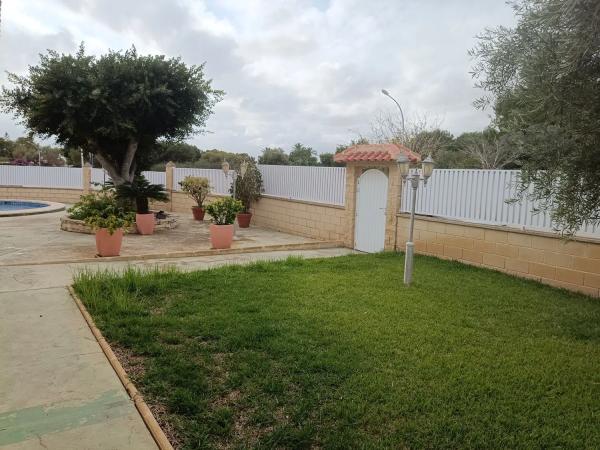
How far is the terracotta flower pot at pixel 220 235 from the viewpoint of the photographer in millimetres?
9727

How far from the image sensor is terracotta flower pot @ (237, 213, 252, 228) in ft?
46.3

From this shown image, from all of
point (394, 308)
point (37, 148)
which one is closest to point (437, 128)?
point (394, 308)

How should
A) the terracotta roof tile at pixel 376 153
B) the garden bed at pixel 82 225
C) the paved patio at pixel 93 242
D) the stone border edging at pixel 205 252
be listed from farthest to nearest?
the garden bed at pixel 82 225 < the terracotta roof tile at pixel 376 153 < the paved patio at pixel 93 242 < the stone border edging at pixel 205 252

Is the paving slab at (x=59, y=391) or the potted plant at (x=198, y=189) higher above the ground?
the potted plant at (x=198, y=189)

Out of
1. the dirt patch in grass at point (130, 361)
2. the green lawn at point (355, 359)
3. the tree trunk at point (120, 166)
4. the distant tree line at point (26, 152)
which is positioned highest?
the distant tree line at point (26, 152)

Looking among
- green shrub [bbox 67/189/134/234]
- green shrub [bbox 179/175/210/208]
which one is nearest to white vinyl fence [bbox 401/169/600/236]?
green shrub [bbox 67/189/134/234]

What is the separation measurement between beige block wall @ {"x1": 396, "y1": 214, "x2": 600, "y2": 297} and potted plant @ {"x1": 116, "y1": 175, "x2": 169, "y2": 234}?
6657 mm

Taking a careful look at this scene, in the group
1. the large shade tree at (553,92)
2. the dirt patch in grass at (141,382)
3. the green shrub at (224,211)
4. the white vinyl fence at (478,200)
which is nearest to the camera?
the dirt patch in grass at (141,382)

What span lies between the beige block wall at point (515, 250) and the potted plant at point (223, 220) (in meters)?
3.55

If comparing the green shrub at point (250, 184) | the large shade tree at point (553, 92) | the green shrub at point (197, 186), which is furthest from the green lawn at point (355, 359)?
the green shrub at point (197, 186)

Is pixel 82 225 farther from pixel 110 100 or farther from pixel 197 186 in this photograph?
pixel 197 186

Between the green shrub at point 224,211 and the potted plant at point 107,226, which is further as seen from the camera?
the green shrub at point 224,211

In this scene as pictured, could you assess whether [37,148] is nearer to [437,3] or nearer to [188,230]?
[188,230]

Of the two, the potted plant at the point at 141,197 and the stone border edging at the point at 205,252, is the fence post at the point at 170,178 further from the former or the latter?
the stone border edging at the point at 205,252
